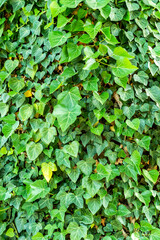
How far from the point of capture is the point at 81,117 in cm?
133

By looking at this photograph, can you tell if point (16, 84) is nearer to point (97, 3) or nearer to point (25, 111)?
point (25, 111)

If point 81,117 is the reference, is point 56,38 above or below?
above

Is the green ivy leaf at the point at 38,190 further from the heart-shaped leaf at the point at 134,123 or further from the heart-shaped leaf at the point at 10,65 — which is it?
the heart-shaped leaf at the point at 10,65

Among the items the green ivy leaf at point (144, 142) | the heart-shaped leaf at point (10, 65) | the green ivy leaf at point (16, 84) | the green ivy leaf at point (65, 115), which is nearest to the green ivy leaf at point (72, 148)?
the green ivy leaf at point (65, 115)

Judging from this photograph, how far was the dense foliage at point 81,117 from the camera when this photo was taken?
4.09 ft

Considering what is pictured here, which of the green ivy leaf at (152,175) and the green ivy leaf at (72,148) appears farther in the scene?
the green ivy leaf at (152,175)

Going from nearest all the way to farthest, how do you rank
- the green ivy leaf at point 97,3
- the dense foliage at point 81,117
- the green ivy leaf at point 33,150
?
the green ivy leaf at point 97,3, the dense foliage at point 81,117, the green ivy leaf at point 33,150

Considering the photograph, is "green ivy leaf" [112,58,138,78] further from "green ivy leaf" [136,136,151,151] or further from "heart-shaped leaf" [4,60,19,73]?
"heart-shaped leaf" [4,60,19,73]

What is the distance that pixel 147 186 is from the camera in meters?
1.51

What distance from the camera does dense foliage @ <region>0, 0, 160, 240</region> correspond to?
125cm

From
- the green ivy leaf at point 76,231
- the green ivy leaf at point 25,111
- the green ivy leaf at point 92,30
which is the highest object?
the green ivy leaf at point 92,30

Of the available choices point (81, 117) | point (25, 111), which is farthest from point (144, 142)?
point (25, 111)

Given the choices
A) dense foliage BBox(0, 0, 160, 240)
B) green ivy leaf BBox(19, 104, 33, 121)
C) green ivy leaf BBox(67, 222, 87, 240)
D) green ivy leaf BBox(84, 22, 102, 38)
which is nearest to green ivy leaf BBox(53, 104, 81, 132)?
dense foliage BBox(0, 0, 160, 240)

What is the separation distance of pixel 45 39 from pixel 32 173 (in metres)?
0.89
